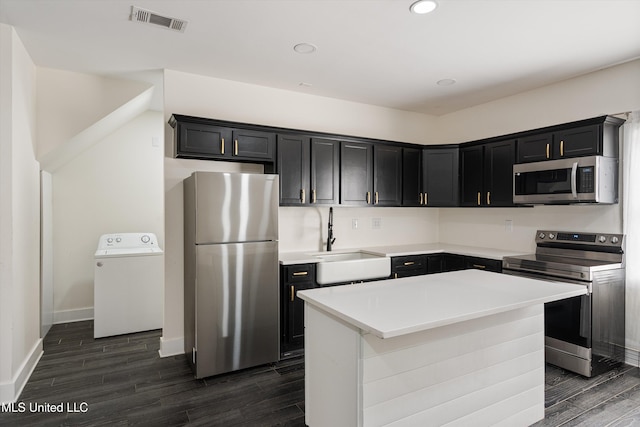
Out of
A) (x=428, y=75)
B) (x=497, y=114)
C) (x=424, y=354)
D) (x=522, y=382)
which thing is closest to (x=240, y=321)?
(x=424, y=354)

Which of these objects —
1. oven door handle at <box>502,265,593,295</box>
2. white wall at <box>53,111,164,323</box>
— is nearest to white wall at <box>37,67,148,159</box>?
white wall at <box>53,111,164,323</box>

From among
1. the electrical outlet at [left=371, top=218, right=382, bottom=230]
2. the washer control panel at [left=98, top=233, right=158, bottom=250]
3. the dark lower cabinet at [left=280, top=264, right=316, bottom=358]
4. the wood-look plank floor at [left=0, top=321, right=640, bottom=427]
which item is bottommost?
the wood-look plank floor at [left=0, top=321, right=640, bottom=427]

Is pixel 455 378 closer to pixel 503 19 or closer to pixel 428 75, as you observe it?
pixel 503 19

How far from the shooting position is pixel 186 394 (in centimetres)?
278

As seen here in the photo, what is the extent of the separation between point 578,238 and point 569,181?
640 mm

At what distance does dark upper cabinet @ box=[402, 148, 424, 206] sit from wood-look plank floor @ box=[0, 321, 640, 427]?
89.2 inches

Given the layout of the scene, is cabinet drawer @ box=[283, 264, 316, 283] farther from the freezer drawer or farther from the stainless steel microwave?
the stainless steel microwave

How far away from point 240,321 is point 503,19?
3.14 meters

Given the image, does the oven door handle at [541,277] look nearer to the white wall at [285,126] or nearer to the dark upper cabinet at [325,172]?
the white wall at [285,126]

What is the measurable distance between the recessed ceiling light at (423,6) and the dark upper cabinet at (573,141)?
6.39 feet

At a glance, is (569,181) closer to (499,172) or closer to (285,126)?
(499,172)

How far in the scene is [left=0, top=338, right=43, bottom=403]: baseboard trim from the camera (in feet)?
8.59

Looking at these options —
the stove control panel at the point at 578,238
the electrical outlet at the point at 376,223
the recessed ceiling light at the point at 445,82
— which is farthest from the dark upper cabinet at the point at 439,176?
the stove control panel at the point at 578,238

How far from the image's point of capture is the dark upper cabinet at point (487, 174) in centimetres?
397
